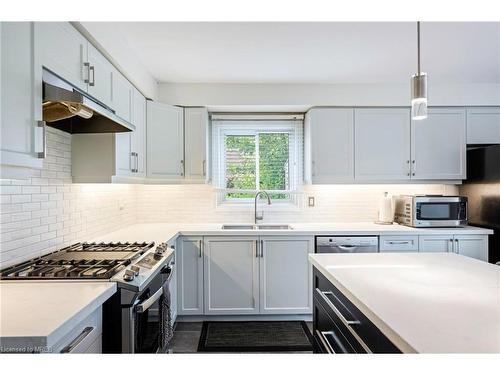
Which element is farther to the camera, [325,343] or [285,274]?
[285,274]

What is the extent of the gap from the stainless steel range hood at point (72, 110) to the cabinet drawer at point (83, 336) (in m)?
0.94

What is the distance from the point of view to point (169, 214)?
3564 millimetres

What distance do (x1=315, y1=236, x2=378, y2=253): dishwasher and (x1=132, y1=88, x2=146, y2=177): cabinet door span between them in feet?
6.01

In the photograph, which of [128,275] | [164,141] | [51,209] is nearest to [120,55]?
[164,141]

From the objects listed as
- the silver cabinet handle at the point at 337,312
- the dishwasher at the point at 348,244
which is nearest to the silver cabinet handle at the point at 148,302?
the silver cabinet handle at the point at 337,312

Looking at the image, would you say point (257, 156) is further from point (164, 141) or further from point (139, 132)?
point (139, 132)

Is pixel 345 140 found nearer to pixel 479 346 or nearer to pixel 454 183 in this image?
pixel 454 183

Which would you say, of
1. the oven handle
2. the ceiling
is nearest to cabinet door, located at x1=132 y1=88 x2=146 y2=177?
the ceiling

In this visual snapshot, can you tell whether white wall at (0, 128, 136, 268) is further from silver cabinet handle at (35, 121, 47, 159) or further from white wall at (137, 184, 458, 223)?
white wall at (137, 184, 458, 223)

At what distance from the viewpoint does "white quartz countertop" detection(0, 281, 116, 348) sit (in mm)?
904

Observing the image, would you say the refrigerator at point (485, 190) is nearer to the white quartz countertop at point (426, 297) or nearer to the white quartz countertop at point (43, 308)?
the white quartz countertop at point (426, 297)

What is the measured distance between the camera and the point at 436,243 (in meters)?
3.01

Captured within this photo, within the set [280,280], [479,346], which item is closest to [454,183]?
[280,280]

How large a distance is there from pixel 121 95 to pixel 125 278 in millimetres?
1492
